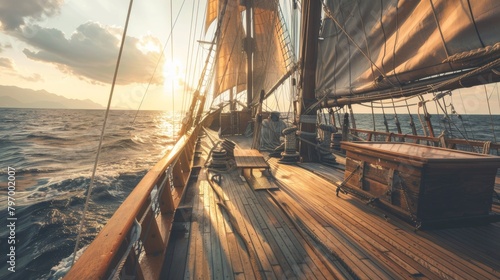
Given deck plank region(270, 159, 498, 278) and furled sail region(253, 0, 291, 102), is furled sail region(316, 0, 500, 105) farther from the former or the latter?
furled sail region(253, 0, 291, 102)

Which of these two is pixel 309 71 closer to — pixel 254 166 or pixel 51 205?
pixel 254 166

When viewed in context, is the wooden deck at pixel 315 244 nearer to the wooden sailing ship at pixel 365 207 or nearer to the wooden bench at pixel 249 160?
the wooden sailing ship at pixel 365 207

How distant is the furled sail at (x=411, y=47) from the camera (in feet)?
10.4

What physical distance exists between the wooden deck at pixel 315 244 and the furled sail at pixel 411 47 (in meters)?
2.35

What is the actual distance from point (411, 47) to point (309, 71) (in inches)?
124

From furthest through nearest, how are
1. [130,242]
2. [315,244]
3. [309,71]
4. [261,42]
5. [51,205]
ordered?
[261,42] → [51,205] → [309,71] → [315,244] → [130,242]

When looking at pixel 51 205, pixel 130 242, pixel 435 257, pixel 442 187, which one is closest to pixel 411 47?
pixel 442 187

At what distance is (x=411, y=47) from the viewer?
4.32m

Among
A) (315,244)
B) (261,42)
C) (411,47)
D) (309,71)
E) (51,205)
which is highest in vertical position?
(261,42)

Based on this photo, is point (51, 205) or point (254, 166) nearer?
point (254, 166)

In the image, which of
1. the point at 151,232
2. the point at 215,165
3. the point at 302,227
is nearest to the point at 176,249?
the point at 151,232

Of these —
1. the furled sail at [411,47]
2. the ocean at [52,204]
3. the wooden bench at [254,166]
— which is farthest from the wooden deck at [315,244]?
the furled sail at [411,47]

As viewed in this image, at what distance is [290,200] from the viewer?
437 cm

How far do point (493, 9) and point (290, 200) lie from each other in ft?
12.9
